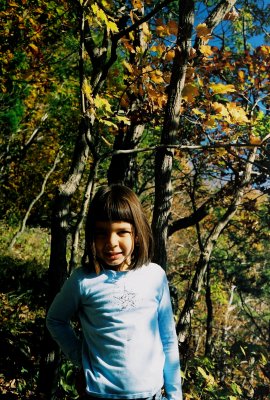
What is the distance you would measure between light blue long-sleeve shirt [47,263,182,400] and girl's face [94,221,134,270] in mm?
83

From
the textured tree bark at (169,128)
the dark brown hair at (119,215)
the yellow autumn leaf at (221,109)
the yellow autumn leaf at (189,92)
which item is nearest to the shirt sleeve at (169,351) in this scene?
the dark brown hair at (119,215)

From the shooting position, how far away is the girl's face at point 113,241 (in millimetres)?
1784

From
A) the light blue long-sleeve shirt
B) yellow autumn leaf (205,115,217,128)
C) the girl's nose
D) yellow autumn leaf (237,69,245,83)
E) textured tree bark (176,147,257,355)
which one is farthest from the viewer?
yellow autumn leaf (237,69,245,83)

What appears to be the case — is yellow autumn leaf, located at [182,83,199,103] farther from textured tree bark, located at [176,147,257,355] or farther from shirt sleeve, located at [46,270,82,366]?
textured tree bark, located at [176,147,257,355]

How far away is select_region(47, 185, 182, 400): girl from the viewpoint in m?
1.65

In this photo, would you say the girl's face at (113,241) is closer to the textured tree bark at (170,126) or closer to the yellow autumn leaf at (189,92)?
the textured tree bark at (170,126)

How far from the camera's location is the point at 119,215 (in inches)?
71.0

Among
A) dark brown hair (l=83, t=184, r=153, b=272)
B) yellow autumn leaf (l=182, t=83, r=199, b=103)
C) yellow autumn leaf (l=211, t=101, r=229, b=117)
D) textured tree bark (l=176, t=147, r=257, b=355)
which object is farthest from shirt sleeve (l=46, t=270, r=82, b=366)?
textured tree bark (l=176, t=147, r=257, b=355)

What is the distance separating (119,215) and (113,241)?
13cm

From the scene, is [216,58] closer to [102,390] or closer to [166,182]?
[166,182]

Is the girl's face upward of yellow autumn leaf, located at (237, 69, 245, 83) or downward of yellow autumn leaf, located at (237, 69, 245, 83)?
downward

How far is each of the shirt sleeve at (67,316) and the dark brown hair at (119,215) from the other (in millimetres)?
141

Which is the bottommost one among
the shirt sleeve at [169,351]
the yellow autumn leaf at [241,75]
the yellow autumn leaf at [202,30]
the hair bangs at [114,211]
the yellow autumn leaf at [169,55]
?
the shirt sleeve at [169,351]

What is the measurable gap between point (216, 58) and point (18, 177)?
1308cm
